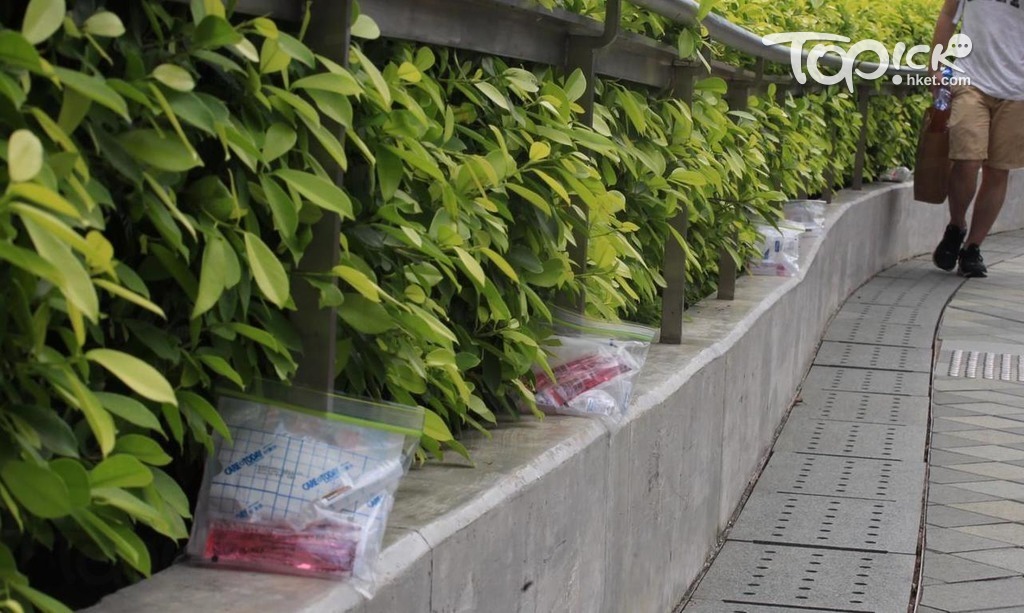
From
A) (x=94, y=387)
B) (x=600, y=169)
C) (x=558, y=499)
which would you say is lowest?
(x=558, y=499)

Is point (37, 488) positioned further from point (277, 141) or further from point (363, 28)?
point (363, 28)

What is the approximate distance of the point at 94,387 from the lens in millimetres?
1762

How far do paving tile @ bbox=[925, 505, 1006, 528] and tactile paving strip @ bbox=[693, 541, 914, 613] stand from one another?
47 cm

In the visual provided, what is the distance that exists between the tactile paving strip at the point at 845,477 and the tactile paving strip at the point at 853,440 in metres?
0.08

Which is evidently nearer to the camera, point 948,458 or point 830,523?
point 830,523

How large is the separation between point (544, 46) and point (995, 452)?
297 cm

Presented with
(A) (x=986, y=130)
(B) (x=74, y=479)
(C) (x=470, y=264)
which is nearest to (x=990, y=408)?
(A) (x=986, y=130)

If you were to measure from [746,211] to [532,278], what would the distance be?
249 centimetres

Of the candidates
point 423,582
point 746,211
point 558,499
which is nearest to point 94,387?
point 423,582

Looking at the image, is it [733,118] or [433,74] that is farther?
[733,118]

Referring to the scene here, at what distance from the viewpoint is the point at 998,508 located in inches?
184

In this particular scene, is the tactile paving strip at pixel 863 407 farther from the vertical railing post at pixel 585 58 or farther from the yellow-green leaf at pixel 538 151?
the yellow-green leaf at pixel 538 151

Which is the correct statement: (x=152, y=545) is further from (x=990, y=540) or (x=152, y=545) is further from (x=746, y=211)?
(x=746, y=211)

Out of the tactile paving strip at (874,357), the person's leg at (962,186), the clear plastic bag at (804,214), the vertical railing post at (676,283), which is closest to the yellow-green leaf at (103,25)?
the vertical railing post at (676,283)
